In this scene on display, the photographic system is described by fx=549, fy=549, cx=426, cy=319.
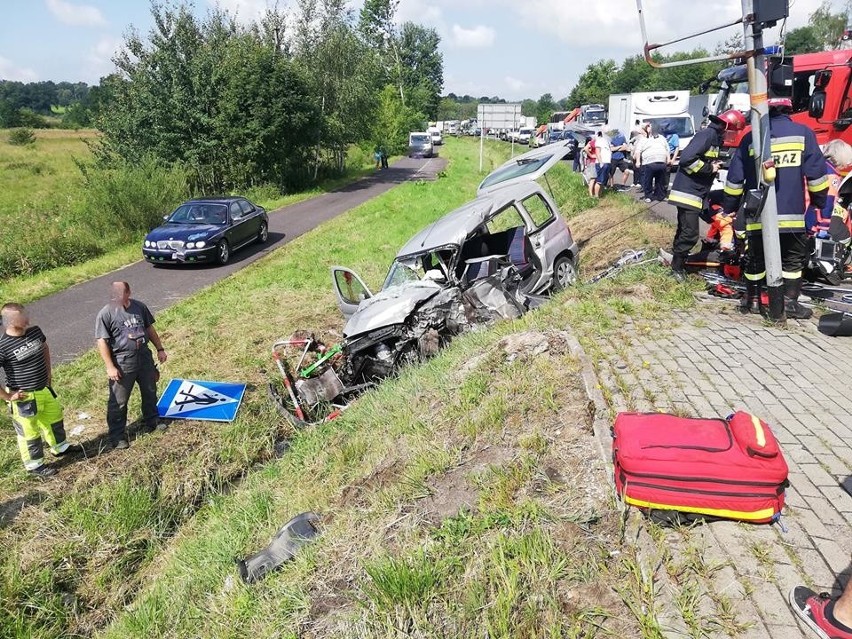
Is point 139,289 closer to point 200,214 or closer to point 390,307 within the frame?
point 200,214

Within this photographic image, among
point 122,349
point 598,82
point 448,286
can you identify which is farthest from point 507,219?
point 598,82

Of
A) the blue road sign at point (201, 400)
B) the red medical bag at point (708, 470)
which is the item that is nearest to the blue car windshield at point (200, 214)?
the blue road sign at point (201, 400)

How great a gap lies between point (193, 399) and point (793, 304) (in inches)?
258

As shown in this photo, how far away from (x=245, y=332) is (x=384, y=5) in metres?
68.3

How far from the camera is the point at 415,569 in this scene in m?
2.90

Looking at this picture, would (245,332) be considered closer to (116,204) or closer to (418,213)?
(116,204)

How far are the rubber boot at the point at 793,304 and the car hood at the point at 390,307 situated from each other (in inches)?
140

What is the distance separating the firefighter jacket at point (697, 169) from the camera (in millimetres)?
6184

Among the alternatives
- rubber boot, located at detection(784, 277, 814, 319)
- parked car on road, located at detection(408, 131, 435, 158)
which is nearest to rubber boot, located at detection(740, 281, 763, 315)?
rubber boot, located at detection(784, 277, 814, 319)

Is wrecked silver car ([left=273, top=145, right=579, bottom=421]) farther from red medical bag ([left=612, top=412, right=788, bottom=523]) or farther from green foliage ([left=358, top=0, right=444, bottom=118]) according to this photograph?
green foliage ([left=358, top=0, right=444, bottom=118])

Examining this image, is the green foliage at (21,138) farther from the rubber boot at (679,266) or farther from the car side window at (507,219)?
the rubber boot at (679,266)

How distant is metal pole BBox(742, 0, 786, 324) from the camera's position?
15.1ft

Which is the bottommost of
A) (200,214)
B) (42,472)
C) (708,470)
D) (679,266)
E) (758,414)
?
(42,472)

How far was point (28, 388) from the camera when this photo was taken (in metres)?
5.15
